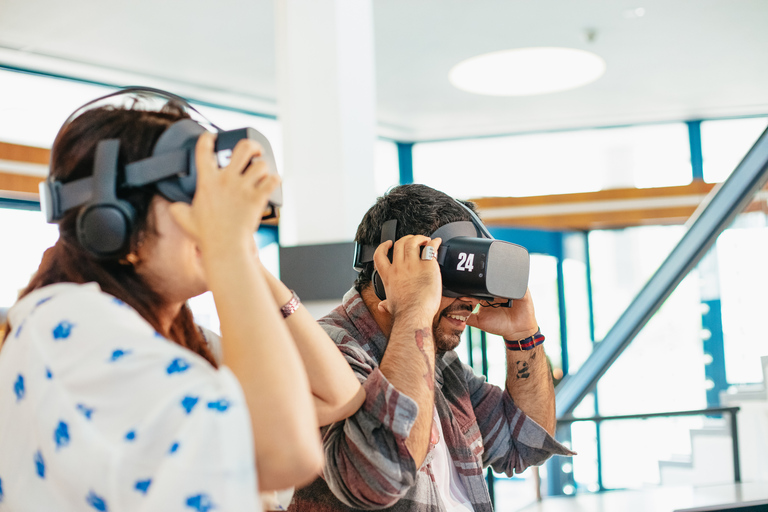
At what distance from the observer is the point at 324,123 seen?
8.20ft

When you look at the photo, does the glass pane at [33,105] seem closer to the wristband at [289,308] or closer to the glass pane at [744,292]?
the glass pane at [744,292]

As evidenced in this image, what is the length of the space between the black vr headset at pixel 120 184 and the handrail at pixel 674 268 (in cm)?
260

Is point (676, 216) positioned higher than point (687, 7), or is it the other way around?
point (687, 7)

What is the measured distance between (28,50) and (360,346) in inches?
189

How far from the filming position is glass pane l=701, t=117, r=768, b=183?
7.32m

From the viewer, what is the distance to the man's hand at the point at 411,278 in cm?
115

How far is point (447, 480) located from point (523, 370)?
1.12 ft

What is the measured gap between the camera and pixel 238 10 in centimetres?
457

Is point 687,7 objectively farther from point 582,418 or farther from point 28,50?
point 28,50

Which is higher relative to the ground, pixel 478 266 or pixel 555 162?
pixel 555 162

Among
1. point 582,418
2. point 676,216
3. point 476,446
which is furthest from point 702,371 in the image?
point 676,216

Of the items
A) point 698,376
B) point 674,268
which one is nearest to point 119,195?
point 674,268

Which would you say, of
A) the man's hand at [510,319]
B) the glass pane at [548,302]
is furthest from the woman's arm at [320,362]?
the glass pane at [548,302]

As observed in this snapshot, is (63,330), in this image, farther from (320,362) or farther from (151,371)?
(320,362)
